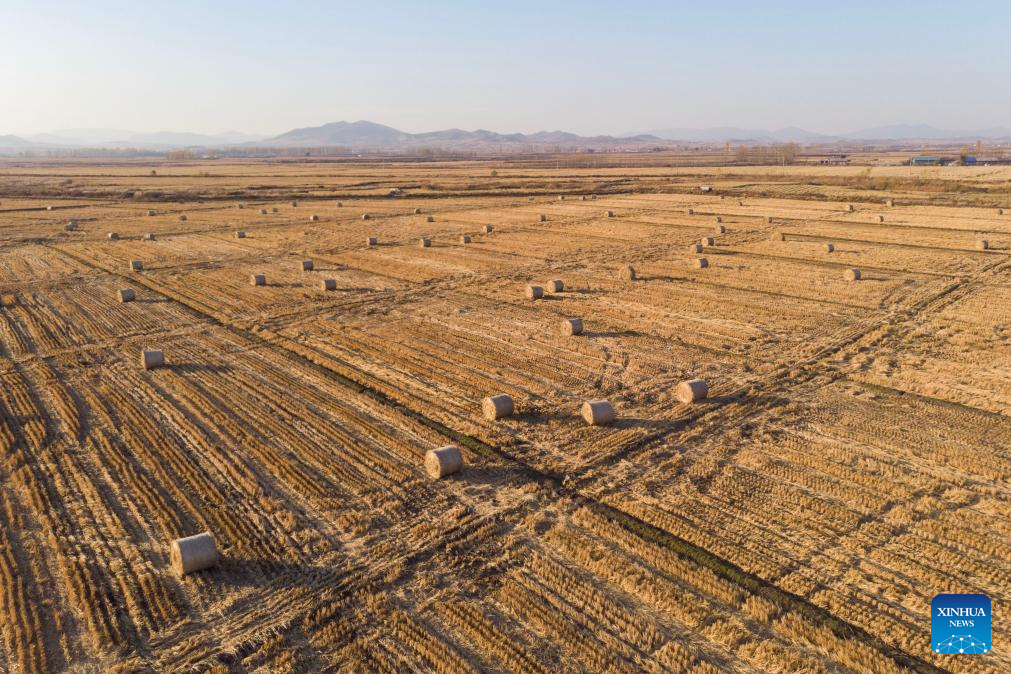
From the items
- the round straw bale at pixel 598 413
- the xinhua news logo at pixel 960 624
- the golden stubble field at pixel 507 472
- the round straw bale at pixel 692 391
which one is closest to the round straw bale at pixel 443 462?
the golden stubble field at pixel 507 472

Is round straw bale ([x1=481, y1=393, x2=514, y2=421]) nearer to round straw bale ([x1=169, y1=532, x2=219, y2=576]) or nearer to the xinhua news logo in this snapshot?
round straw bale ([x1=169, y1=532, x2=219, y2=576])

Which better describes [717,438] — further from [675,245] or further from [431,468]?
[675,245]

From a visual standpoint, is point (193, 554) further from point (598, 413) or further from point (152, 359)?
point (152, 359)

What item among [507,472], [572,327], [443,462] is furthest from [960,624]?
[572,327]

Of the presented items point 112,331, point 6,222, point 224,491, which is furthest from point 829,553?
point 6,222

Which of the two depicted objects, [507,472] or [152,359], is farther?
[152,359]

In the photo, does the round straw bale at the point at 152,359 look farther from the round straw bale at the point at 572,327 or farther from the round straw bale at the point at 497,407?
the round straw bale at the point at 572,327
